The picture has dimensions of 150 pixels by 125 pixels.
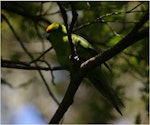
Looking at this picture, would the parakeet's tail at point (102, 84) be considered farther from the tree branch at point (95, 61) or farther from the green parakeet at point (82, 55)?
the tree branch at point (95, 61)

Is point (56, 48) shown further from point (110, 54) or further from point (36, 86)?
point (36, 86)

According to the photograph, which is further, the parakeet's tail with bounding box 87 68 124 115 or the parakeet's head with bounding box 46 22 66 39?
the parakeet's head with bounding box 46 22 66 39

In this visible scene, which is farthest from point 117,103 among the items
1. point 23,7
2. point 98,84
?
point 23,7

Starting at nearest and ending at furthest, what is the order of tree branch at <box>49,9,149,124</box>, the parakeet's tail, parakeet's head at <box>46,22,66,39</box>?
tree branch at <box>49,9,149,124</box> → the parakeet's tail → parakeet's head at <box>46,22,66,39</box>

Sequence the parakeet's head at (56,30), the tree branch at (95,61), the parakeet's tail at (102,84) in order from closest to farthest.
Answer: the tree branch at (95,61)
the parakeet's tail at (102,84)
the parakeet's head at (56,30)

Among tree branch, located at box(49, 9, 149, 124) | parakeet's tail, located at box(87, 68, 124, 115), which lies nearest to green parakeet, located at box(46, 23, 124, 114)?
parakeet's tail, located at box(87, 68, 124, 115)

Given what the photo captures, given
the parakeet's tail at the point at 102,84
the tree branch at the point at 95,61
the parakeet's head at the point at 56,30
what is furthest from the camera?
the parakeet's head at the point at 56,30

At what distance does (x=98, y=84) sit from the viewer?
3543mm

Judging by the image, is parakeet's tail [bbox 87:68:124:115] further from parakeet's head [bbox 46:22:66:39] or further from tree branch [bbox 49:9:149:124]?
tree branch [bbox 49:9:149:124]

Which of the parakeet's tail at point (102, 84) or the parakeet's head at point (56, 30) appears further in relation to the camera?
the parakeet's head at point (56, 30)

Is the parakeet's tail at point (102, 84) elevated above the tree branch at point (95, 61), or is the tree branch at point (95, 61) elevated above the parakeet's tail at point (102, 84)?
the tree branch at point (95, 61)

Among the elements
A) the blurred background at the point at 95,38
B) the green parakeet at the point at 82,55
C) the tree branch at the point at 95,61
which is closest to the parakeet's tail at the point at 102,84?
the green parakeet at the point at 82,55

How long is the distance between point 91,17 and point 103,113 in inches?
61.1

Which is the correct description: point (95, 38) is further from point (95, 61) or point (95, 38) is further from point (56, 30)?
point (95, 61)
